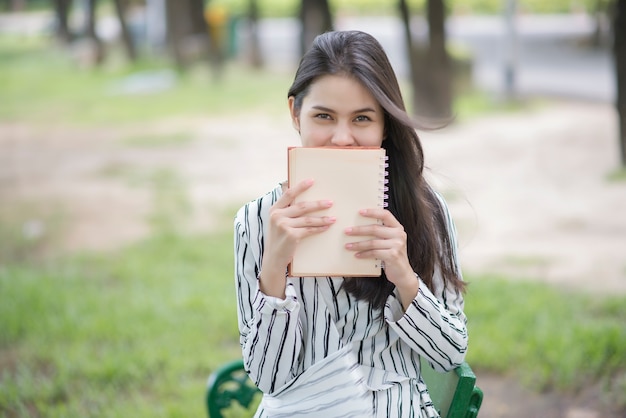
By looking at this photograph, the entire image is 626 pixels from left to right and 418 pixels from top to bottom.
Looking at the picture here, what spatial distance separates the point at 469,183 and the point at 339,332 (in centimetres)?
583

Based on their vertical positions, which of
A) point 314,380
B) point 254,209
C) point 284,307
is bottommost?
point 314,380

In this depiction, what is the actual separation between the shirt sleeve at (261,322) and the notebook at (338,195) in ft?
0.45

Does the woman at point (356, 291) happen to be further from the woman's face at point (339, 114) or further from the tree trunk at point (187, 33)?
the tree trunk at point (187, 33)

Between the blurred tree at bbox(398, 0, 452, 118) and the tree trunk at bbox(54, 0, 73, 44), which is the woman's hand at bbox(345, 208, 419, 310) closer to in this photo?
the blurred tree at bbox(398, 0, 452, 118)

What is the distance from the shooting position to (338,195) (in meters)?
1.65

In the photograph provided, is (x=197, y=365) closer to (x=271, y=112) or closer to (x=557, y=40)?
(x=271, y=112)

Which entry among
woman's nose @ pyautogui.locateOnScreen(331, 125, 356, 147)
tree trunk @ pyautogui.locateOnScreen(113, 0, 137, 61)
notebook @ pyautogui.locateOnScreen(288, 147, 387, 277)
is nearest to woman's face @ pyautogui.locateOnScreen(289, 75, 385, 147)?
woman's nose @ pyautogui.locateOnScreen(331, 125, 356, 147)

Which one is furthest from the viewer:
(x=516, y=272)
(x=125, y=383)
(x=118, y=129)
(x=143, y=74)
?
(x=143, y=74)

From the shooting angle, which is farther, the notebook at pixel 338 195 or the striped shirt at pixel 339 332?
the striped shirt at pixel 339 332

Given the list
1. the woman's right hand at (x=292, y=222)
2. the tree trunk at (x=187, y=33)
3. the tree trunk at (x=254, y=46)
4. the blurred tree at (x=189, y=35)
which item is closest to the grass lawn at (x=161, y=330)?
the woman's right hand at (x=292, y=222)

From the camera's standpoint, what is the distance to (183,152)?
9.55m

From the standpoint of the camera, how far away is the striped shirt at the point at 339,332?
1.79 meters

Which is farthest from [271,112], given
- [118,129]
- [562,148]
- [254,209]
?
[254,209]

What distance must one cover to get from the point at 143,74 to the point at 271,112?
612cm
